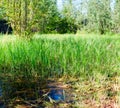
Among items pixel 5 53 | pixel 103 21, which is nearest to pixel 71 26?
pixel 103 21

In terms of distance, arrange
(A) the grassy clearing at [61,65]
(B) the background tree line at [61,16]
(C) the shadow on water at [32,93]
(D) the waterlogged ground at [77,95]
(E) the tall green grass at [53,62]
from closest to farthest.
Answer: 1. (D) the waterlogged ground at [77,95]
2. (C) the shadow on water at [32,93]
3. (A) the grassy clearing at [61,65]
4. (E) the tall green grass at [53,62]
5. (B) the background tree line at [61,16]

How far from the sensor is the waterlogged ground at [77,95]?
2.67m

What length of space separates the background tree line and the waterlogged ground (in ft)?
12.6

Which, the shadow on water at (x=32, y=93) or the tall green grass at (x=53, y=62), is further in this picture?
the tall green grass at (x=53, y=62)

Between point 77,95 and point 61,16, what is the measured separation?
37.5m

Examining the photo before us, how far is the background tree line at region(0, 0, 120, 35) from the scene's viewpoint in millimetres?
7289

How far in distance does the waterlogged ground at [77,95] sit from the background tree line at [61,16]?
3838 millimetres

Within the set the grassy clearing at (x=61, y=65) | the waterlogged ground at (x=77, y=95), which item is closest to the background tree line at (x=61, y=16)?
the grassy clearing at (x=61, y=65)

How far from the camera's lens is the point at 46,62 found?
4.25 m

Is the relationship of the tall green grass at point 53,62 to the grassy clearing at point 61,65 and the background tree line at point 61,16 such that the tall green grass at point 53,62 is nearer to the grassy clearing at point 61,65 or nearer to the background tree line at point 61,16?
the grassy clearing at point 61,65

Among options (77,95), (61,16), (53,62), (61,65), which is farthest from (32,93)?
(61,16)

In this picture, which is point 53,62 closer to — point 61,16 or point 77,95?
point 77,95

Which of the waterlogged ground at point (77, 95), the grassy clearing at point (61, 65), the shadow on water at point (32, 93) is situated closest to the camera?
the waterlogged ground at point (77, 95)

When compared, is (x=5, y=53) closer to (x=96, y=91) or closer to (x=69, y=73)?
(x=69, y=73)
